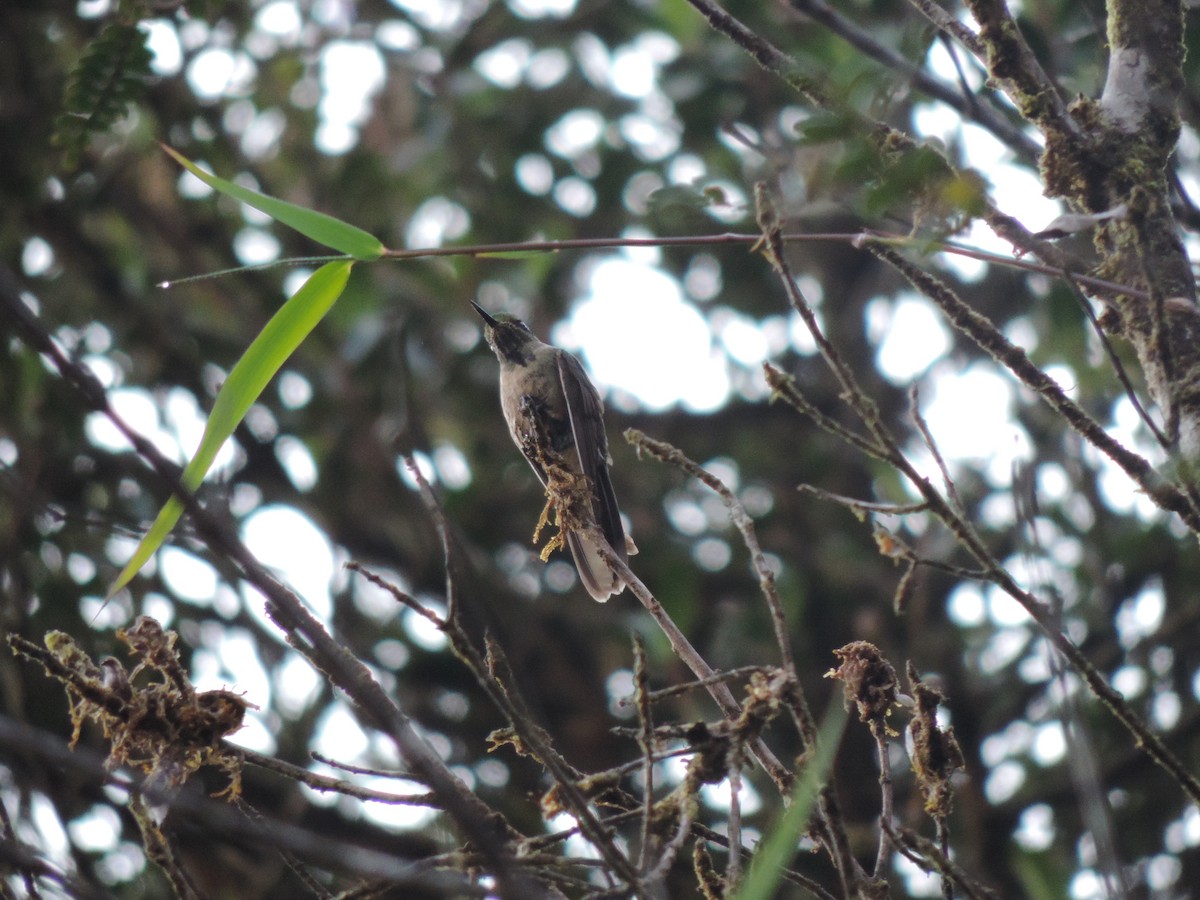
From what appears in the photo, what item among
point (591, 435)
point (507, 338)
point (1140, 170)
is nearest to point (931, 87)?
point (1140, 170)

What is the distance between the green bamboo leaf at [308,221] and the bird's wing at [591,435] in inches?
83.5

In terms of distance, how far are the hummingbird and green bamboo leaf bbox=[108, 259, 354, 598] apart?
6.22ft

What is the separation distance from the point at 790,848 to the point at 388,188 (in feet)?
16.9

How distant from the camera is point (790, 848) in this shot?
155cm

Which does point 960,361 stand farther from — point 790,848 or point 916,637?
point 790,848

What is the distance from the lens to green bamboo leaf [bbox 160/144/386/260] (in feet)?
7.16

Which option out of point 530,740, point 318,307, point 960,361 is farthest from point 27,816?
point 960,361

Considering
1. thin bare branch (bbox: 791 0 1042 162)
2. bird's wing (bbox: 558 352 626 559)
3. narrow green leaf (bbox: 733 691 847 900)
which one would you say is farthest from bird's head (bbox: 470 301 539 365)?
narrow green leaf (bbox: 733 691 847 900)

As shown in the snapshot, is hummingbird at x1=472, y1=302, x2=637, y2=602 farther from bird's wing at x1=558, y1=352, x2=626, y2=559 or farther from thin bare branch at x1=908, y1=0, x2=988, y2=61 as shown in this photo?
thin bare branch at x1=908, y1=0, x2=988, y2=61

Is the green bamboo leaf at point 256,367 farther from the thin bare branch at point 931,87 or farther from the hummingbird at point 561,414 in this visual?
the hummingbird at point 561,414

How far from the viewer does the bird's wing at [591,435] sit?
173 inches

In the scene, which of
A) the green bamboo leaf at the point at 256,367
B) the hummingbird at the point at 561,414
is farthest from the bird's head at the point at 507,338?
the green bamboo leaf at the point at 256,367

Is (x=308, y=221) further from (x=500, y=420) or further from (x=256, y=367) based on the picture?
(x=500, y=420)

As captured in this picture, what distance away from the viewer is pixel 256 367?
2275mm
